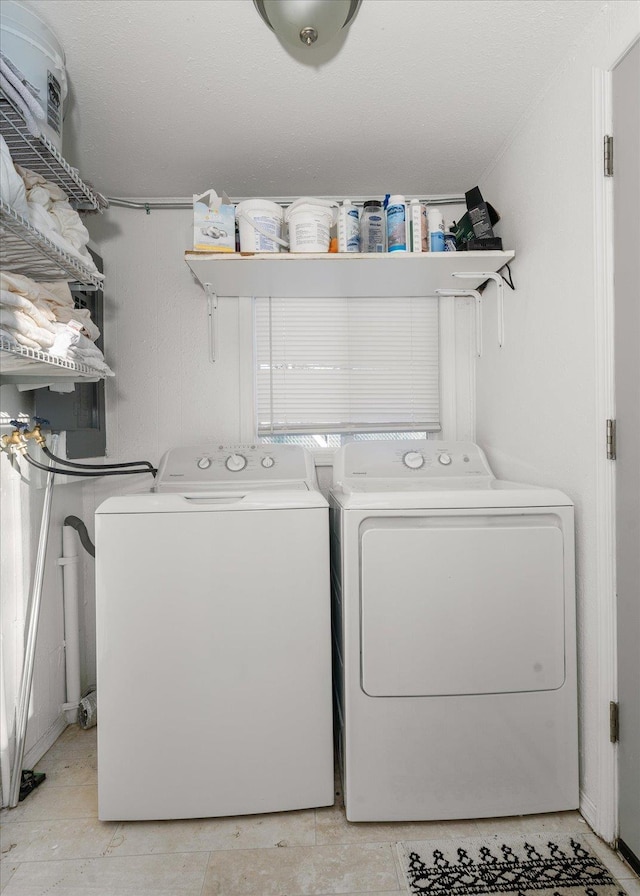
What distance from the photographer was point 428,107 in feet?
5.62

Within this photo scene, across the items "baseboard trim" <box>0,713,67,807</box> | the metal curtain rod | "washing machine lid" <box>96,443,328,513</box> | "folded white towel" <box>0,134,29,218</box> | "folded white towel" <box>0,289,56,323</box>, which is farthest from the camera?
the metal curtain rod

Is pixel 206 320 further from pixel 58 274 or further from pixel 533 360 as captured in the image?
pixel 533 360

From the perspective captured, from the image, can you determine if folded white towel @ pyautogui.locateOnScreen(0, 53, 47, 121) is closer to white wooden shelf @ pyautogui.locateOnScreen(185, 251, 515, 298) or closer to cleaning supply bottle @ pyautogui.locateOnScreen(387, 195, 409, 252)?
white wooden shelf @ pyautogui.locateOnScreen(185, 251, 515, 298)

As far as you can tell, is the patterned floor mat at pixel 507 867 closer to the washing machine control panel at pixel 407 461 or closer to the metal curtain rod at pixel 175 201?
the washing machine control panel at pixel 407 461

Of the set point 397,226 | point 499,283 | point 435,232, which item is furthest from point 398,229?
point 499,283

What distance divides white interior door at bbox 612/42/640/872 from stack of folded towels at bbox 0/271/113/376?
152cm

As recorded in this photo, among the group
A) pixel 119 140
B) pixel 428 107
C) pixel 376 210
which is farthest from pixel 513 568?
pixel 119 140

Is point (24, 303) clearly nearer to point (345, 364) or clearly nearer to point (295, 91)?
point (295, 91)

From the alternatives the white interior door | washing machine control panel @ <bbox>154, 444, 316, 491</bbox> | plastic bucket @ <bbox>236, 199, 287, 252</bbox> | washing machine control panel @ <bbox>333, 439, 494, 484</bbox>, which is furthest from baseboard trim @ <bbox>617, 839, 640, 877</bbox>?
plastic bucket @ <bbox>236, 199, 287, 252</bbox>

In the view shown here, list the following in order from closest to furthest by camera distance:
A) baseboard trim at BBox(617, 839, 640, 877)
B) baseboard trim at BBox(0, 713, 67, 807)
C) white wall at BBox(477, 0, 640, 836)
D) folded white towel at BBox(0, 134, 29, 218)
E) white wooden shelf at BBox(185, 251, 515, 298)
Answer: folded white towel at BBox(0, 134, 29, 218) < baseboard trim at BBox(617, 839, 640, 877) < white wall at BBox(477, 0, 640, 836) < baseboard trim at BBox(0, 713, 67, 807) < white wooden shelf at BBox(185, 251, 515, 298)

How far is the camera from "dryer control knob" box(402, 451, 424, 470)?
2045 millimetres

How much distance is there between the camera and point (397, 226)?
6.33 feet

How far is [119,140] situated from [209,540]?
4.97 ft

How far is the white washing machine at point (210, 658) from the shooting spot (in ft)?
4.84
